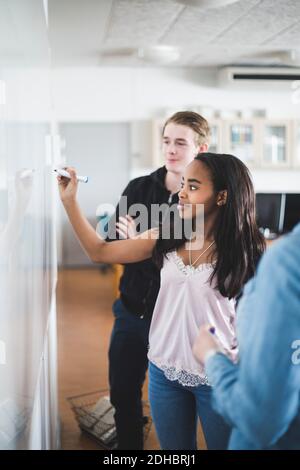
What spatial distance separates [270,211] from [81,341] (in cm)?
238

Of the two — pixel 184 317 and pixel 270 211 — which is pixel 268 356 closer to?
pixel 184 317

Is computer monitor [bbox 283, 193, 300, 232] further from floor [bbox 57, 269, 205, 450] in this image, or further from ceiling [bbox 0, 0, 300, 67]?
floor [bbox 57, 269, 205, 450]

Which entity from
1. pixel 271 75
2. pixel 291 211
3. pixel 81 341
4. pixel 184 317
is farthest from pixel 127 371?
pixel 81 341

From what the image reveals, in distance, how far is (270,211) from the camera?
3.41 feet

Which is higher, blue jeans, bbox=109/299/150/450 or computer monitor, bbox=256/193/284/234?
computer monitor, bbox=256/193/284/234

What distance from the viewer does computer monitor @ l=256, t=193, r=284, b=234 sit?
38.5 inches

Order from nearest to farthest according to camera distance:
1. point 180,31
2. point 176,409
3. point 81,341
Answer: point 176,409, point 180,31, point 81,341

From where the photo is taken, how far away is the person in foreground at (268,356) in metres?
0.55

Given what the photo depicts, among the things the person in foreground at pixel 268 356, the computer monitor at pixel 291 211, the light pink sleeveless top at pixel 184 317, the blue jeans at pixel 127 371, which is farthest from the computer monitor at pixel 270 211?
the blue jeans at pixel 127 371

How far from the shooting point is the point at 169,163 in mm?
1037

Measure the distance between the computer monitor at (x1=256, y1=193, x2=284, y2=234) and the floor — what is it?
1.38 feet

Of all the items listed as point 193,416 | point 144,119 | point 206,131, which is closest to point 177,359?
point 193,416

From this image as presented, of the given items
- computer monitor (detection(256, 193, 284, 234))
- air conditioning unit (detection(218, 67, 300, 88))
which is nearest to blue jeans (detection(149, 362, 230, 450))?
computer monitor (detection(256, 193, 284, 234))

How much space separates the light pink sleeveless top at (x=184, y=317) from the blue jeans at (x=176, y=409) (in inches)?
1.1
